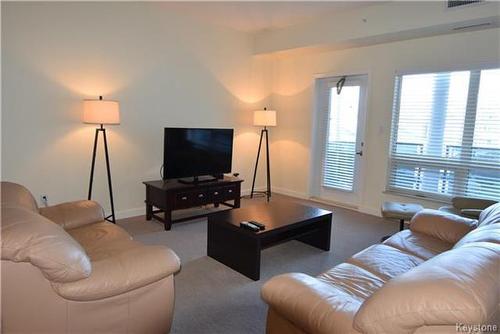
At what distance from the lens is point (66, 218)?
2650 mm

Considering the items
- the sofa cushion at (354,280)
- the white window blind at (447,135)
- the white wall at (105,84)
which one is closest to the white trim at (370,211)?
the white window blind at (447,135)

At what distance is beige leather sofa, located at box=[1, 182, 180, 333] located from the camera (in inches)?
57.1

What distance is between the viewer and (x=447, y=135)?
4.20 meters

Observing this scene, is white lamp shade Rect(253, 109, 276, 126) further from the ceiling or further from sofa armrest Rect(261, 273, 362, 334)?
sofa armrest Rect(261, 273, 362, 334)

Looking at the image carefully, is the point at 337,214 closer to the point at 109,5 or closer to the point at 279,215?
the point at 279,215

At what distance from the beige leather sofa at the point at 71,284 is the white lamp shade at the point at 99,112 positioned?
5.77 feet

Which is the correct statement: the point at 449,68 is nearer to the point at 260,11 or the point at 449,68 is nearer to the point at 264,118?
the point at 260,11

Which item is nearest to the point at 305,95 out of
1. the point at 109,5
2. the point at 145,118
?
the point at 145,118

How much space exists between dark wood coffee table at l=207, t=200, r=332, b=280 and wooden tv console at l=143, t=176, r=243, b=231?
3.19ft

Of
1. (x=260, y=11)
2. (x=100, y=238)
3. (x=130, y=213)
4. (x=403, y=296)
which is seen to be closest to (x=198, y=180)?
(x=130, y=213)

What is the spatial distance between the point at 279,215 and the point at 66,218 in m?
1.85

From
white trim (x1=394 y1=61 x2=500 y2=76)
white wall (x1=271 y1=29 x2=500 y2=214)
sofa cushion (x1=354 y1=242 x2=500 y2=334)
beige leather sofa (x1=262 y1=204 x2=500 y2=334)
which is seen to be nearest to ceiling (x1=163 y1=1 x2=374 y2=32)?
white wall (x1=271 y1=29 x2=500 y2=214)

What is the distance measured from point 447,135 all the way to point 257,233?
2.97 m

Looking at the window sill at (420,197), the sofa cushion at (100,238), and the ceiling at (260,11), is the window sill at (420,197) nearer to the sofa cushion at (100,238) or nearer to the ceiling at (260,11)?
the ceiling at (260,11)
